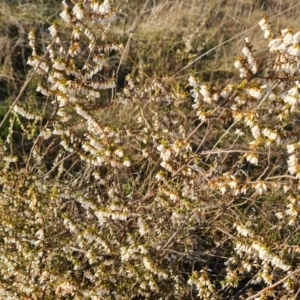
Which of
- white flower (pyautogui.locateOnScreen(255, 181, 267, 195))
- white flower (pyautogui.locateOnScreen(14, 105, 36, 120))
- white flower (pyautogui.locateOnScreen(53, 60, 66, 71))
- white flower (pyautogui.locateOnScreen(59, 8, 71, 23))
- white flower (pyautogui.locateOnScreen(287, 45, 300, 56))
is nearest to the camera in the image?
white flower (pyautogui.locateOnScreen(287, 45, 300, 56))

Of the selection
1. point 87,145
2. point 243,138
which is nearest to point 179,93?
point 87,145

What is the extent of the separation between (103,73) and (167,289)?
311cm

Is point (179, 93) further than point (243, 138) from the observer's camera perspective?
No

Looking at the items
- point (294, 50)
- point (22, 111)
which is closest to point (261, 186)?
point (294, 50)

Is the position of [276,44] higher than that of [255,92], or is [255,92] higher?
[276,44]

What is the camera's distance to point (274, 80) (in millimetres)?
2607

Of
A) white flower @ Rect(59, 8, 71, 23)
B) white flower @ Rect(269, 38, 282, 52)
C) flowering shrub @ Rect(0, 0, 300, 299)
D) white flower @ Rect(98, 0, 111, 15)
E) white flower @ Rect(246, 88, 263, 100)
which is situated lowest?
flowering shrub @ Rect(0, 0, 300, 299)

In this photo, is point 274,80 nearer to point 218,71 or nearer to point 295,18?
point 218,71

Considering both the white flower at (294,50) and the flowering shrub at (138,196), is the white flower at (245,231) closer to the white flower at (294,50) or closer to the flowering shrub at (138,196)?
Answer: the flowering shrub at (138,196)

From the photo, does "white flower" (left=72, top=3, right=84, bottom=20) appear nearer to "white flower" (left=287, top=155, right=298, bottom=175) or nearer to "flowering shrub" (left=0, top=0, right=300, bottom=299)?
"flowering shrub" (left=0, top=0, right=300, bottom=299)

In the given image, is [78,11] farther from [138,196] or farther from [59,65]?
[138,196]

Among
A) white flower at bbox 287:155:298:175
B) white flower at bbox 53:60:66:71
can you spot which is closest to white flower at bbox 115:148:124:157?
white flower at bbox 53:60:66:71

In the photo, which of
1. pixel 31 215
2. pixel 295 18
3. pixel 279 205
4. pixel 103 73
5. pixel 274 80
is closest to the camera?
pixel 274 80

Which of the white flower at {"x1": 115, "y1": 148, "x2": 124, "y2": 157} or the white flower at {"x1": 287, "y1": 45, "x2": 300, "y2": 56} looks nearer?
the white flower at {"x1": 287, "y1": 45, "x2": 300, "y2": 56}
